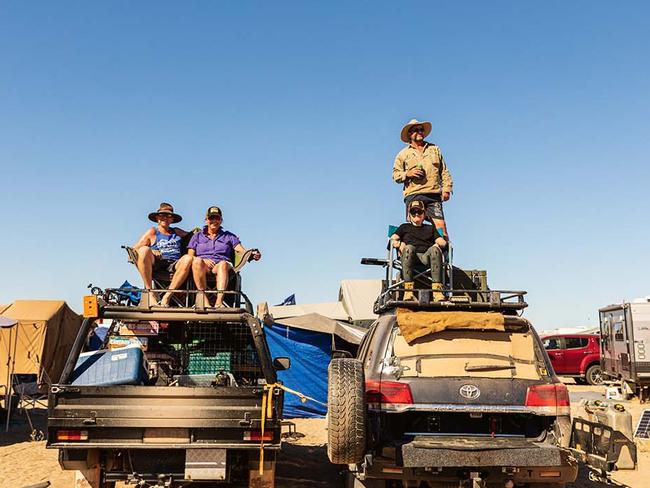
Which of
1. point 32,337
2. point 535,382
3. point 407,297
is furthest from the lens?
point 32,337

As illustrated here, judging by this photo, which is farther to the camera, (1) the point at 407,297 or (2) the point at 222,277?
(2) the point at 222,277

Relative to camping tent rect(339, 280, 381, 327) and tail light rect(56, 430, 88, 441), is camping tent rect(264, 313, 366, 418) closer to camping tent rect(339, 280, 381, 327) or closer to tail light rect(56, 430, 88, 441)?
camping tent rect(339, 280, 381, 327)

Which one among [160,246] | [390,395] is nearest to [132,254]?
[160,246]

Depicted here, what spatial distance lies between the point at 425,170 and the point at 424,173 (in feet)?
0.18

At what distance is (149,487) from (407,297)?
316cm

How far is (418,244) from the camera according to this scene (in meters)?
8.28

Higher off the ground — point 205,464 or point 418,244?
point 418,244

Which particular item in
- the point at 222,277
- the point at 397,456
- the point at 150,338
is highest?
the point at 222,277

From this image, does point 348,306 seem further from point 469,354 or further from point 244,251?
point 469,354

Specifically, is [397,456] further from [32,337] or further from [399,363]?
[32,337]

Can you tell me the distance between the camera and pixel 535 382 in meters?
5.28

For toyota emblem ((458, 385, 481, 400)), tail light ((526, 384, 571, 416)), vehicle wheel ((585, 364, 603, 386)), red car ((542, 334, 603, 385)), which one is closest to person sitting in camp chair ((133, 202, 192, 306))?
toyota emblem ((458, 385, 481, 400))

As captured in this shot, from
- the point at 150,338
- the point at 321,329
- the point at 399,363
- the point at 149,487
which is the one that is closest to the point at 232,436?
the point at 149,487

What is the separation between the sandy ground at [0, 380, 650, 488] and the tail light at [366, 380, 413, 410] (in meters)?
2.88
